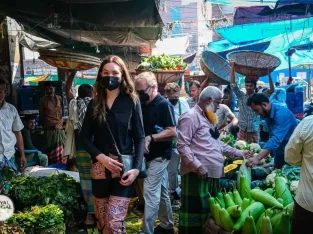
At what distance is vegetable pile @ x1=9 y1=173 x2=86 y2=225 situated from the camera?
190 inches

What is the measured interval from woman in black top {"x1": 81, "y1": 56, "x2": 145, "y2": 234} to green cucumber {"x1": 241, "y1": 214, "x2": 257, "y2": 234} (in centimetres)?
107

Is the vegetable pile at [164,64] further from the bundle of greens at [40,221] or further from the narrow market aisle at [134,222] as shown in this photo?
the bundle of greens at [40,221]

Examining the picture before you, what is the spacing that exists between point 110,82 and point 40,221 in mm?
1682

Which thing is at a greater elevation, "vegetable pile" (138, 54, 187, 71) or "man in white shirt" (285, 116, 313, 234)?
"vegetable pile" (138, 54, 187, 71)

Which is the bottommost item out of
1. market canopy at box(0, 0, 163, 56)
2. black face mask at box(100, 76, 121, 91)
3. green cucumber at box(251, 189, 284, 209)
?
green cucumber at box(251, 189, 284, 209)

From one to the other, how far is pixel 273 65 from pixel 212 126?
4757mm

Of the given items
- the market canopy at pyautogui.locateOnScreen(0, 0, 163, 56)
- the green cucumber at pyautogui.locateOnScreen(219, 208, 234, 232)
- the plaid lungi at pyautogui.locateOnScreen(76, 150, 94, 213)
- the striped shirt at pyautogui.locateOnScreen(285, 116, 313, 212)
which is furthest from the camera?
the market canopy at pyautogui.locateOnScreen(0, 0, 163, 56)

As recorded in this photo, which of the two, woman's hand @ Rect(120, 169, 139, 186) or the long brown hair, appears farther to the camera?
the long brown hair

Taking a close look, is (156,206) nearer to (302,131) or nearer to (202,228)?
(202,228)

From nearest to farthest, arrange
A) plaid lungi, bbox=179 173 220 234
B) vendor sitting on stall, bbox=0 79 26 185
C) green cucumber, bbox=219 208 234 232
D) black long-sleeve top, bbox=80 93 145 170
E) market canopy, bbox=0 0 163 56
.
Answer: black long-sleeve top, bbox=80 93 145 170, green cucumber, bbox=219 208 234 232, plaid lungi, bbox=179 173 220 234, vendor sitting on stall, bbox=0 79 26 185, market canopy, bbox=0 0 163 56

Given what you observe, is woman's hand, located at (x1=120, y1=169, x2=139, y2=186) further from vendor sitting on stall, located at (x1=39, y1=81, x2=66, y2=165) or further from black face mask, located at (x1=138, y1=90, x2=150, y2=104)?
vendor sitting on stall, located at (x1=39, y1=81, x2=66, y2=165)

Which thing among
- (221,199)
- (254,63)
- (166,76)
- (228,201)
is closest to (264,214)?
(228,201)

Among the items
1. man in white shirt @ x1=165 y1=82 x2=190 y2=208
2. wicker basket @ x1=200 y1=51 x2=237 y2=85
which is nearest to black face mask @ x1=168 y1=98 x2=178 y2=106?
man in white shirt @ x1=165 y1=82 x2=190 y2=208

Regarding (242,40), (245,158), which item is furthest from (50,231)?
(242,40)
